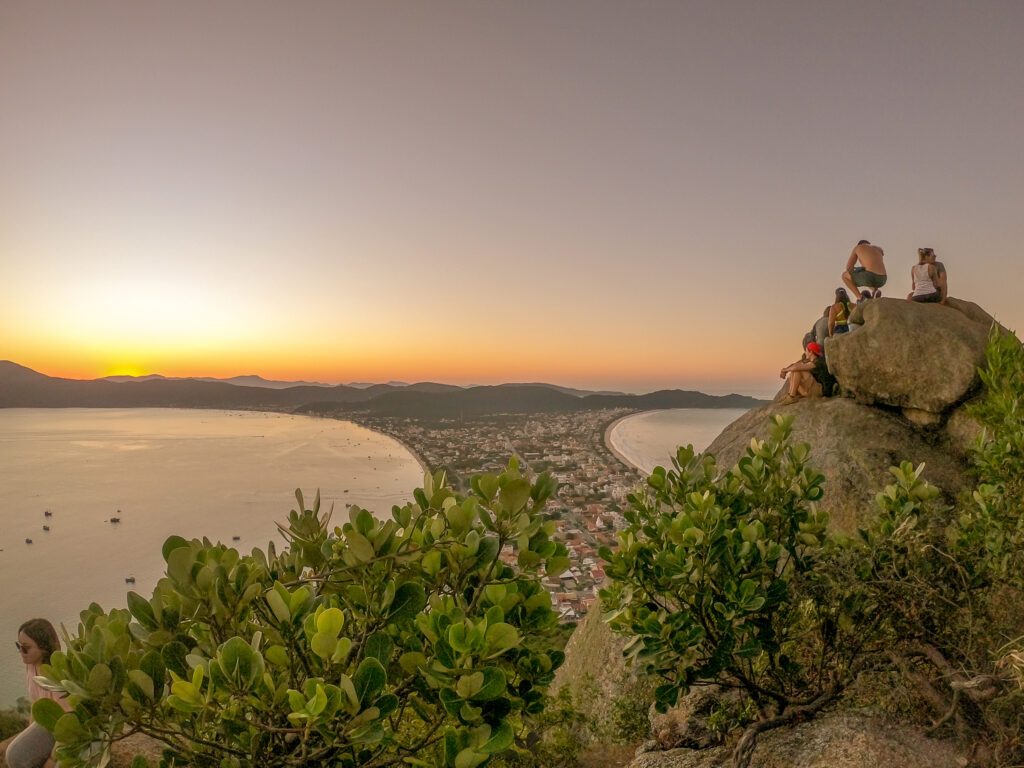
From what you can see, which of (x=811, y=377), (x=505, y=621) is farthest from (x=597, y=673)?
(x=505, y=621)

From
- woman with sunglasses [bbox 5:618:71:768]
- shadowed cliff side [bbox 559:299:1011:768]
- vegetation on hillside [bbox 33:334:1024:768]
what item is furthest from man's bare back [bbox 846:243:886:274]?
woman with sunglasses [bbox 5:618:71:768]

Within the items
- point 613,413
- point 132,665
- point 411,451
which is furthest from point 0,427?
point 132,665

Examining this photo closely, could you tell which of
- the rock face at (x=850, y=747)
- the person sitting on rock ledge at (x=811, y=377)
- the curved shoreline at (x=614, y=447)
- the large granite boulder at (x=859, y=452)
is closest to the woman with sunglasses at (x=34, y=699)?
the rock face at (x=850, y=747)

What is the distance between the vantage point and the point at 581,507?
31.9 metres

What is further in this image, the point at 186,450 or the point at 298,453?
the point at 186,450

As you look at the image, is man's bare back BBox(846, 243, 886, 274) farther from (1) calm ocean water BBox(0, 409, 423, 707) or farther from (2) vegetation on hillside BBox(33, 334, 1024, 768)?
(1) calm ocean water BBox(0, 409, 423, 707)

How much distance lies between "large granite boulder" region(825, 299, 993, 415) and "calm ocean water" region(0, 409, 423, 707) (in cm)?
710

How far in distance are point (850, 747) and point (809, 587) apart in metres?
1.00

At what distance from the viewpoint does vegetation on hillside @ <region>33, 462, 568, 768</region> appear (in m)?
1.34

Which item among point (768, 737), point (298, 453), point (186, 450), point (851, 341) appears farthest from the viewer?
point (186, 450)

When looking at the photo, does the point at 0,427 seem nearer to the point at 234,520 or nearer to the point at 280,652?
the point at 234,520

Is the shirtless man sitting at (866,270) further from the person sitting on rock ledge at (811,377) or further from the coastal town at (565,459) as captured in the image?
the coastal town at (565,459)

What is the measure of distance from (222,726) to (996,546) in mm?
4710

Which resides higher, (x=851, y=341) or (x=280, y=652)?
(x=851, y=341)
